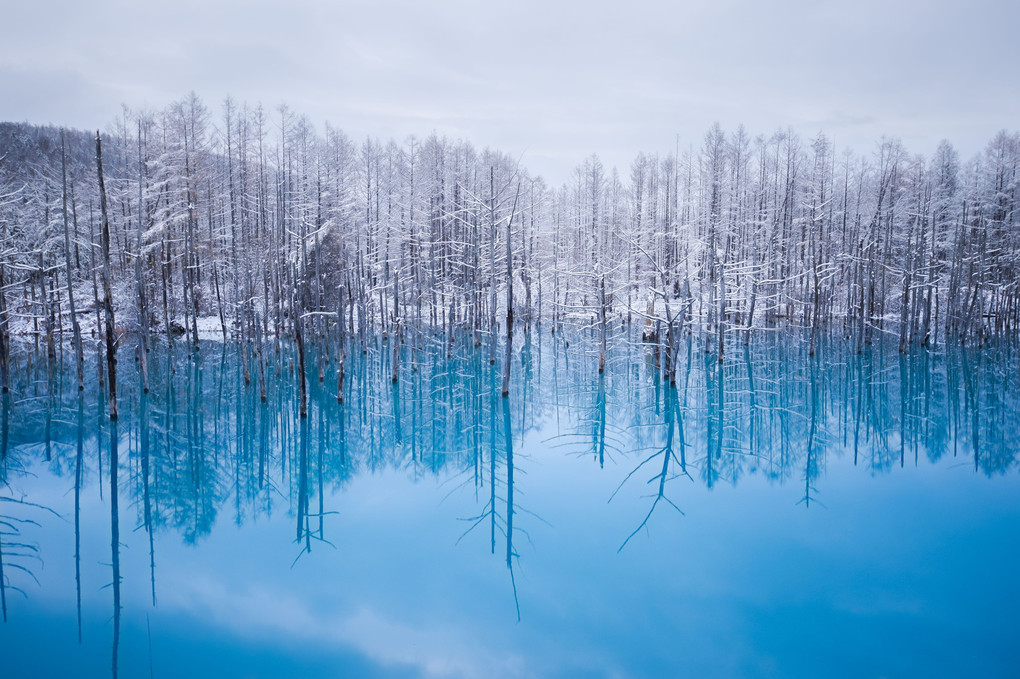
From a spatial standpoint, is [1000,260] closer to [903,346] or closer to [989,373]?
[903,346]

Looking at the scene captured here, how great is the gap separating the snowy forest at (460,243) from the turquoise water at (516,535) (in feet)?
21.7

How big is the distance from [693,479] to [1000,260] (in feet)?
121

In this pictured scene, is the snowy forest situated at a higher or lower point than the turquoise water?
higher

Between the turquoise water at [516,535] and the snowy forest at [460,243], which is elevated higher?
the snowy forest at [460,243]

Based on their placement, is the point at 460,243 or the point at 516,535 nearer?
the point at 516,535

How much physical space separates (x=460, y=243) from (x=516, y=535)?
1982cm

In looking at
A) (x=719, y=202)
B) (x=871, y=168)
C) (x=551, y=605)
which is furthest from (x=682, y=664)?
(x=871, y=168)

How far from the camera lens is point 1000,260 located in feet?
120

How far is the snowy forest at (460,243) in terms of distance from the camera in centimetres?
2769

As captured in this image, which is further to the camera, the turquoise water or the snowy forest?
the snowy forest

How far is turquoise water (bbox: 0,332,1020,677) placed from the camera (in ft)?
22.5

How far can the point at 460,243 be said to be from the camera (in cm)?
2803

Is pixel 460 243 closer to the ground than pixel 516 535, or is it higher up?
higher up

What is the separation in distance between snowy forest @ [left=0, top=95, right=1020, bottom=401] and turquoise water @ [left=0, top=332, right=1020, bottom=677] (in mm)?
6615
